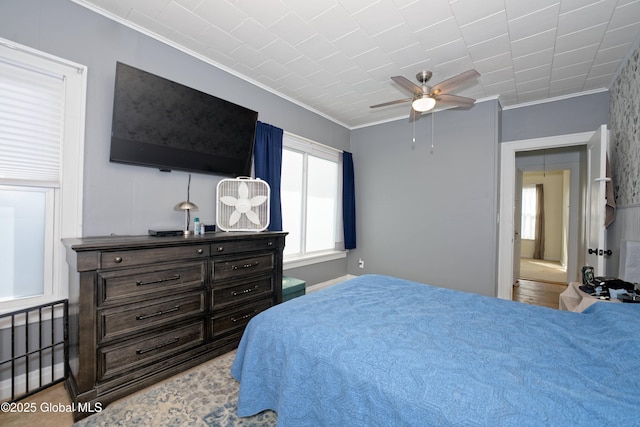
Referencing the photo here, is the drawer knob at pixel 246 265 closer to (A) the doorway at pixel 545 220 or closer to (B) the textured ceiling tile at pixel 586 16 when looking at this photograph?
(B) the textured ceiling tile at pixel 586 16

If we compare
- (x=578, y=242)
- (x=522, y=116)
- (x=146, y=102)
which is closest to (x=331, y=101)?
(x=146, y=102)

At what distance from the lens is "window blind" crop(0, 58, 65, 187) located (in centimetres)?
173

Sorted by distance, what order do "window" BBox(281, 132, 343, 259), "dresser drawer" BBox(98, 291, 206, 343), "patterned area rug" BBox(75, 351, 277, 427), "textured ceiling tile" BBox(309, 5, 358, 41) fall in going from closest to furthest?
"patterned area rug" BBox(75, 351, 277, 427)
"dresser drawer" BBox(98, 291, 206, 343)
"textured ceiling tile" BBox(309, 5, 358, 41)
"window" BBox(281, 132, 343, 259)

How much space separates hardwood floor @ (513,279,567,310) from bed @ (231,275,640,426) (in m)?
3.04

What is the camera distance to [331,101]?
11.9 ft

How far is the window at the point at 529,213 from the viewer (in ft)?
25.7

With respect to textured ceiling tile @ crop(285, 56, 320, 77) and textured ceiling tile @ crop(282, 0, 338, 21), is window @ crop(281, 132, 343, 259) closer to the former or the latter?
textured ceiling tile @ crop(285, 56, 320, 77)

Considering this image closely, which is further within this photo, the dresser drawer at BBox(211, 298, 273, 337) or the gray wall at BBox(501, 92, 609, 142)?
the gray wall at BBox(501, 92, 609, 142)

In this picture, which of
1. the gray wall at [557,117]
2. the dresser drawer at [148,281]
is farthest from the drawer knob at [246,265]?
the gray wall at [557,117]

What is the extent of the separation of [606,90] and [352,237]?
11.7 ft

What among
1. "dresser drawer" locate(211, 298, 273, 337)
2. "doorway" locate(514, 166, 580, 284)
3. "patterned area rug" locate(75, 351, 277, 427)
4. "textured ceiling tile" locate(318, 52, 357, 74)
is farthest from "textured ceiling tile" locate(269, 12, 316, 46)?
"doorway" locate(514, 166, 580, 284)

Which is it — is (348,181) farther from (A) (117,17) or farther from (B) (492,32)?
(A) (117,17)

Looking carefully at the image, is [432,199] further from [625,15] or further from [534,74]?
[625,15]

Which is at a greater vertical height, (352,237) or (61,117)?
(61,117)
